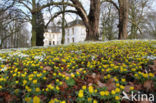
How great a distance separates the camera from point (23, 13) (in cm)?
1145

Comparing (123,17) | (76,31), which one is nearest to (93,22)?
(123,17)

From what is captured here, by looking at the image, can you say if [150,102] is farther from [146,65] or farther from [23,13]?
[23,13]

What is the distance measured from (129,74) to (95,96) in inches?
33.0

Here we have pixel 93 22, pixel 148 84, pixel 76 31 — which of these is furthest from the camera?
pixel 76 31

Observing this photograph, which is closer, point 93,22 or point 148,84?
point 148,84

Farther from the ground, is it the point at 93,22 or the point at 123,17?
the point at 123,17

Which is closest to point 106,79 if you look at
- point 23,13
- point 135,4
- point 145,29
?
point 23,13

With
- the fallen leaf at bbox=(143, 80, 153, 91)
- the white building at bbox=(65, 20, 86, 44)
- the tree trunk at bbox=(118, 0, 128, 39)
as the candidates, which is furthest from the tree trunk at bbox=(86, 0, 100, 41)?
the white building at bbox=(65, 20, 86, 44)

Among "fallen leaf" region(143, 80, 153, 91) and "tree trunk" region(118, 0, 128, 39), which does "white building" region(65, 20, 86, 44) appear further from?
"fallen leaf" region(143, 80, 153, 91)

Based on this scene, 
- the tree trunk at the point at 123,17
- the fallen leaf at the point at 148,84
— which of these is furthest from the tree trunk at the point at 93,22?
the fallen leaf at the point at 148,84

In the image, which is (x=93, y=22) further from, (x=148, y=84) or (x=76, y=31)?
(x=76, y=31)

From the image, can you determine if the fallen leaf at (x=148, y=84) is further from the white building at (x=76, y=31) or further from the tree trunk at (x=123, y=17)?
the white building at (x=76, y=31)

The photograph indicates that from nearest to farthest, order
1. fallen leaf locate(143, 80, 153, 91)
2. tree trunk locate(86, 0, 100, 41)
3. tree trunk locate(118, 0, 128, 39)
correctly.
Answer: fallen leaf locate(143, 80, 153, 91), tree trunk locate(86, 0, 100, 41), tree trunk locate(118, 0, 128, 39)

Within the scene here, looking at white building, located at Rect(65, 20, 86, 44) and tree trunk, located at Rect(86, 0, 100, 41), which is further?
white building, located at Rect(65, 20, 86, 44)
